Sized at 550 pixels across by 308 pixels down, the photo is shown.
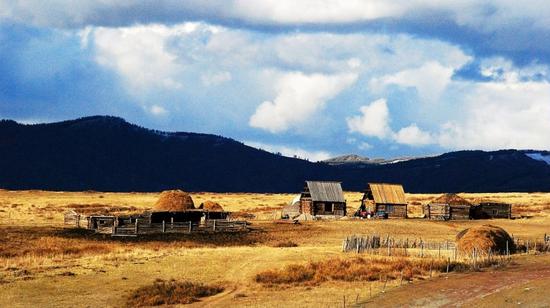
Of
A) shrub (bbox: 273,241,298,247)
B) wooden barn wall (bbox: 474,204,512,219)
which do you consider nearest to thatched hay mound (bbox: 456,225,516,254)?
shrub (bbox: 273,241,298,247)

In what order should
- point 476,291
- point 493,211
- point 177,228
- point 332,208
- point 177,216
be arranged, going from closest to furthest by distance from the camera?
point 476,291, point 177,228, point 177,216, point 332,208, point 493,211

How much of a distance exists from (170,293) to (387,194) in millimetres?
57895

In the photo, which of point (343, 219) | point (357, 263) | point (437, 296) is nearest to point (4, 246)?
point (357, 263)

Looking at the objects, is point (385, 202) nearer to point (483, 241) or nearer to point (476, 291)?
point (483, 241)

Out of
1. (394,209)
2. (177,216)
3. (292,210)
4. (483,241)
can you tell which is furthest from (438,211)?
(483,241)

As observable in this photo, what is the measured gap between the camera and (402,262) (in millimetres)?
41344

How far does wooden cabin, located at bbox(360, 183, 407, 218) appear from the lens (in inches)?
3425

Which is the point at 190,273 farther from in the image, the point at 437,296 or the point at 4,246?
the point at 4,246

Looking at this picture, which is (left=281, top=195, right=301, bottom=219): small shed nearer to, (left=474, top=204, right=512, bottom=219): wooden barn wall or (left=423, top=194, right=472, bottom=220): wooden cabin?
(left=423, top=194, right=472, bottom=220): wooden cabin

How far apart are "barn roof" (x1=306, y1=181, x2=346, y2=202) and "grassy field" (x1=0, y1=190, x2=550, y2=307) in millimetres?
13405

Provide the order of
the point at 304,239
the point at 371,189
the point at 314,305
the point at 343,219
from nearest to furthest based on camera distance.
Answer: the point at 314,305 < the point at 304,239 < the point at 343,219 < the point at 371,189

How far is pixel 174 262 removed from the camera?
138 feet

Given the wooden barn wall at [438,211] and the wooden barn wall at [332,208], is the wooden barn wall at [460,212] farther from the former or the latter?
the wooden barn wall at [332,208]

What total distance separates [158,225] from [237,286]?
2677cm
